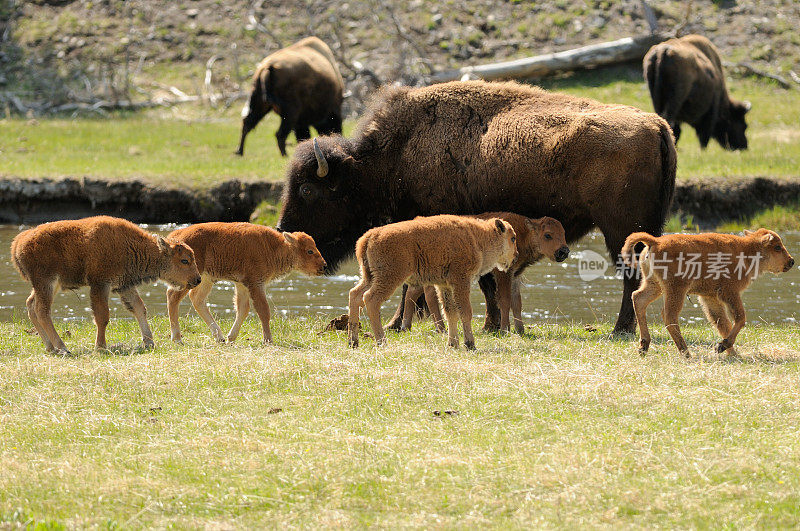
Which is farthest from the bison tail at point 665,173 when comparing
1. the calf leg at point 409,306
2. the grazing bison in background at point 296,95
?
the grazing bison in background at point 296,95

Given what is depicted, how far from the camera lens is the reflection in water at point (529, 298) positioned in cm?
1171

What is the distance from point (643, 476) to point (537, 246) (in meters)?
4.33

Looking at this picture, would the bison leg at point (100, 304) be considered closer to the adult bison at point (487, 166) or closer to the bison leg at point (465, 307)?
the bison leg at point (465, 307)

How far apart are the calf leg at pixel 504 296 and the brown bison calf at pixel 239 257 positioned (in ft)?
6.28

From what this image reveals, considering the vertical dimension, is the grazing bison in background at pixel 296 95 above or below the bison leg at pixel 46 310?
below

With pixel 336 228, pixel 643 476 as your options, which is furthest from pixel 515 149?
pixel 643 476

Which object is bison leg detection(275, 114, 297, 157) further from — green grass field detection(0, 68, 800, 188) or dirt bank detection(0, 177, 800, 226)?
dirt bank detection(0, 177, 800, 226)

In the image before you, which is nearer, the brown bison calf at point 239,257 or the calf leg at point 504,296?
the brown bison calf at point 239,257

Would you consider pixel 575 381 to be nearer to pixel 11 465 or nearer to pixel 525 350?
pixel 525 350

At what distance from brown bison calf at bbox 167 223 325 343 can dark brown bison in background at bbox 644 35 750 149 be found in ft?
40.1

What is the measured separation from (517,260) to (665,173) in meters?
1.57

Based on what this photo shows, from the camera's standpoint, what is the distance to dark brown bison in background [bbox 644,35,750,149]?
19422mm

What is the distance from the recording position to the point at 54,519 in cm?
482

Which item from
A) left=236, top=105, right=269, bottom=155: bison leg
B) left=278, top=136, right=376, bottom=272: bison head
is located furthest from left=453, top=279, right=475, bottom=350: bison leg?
left=236, top=105, right=269, bottom=155: bison leg
